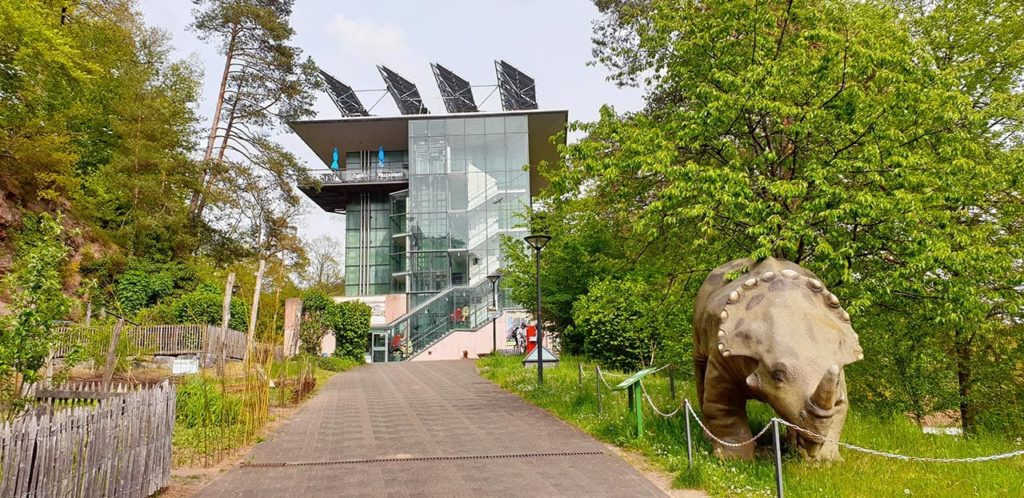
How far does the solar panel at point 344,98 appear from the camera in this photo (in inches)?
1810

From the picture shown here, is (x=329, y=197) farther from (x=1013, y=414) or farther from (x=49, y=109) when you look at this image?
→ (x=1013, y=414)

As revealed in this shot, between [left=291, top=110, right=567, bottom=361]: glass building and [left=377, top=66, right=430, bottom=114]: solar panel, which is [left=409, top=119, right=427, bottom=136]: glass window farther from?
[left=377, top=66, right=430, bottom=114]: solar panel

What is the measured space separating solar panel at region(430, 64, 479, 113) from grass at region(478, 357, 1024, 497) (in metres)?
35.9

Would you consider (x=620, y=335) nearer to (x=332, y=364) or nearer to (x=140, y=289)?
(x=332, y=364)

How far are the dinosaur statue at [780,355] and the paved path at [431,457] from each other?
141 cm

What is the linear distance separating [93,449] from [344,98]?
4455cm

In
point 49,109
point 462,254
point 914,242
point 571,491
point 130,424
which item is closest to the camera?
point 130,424

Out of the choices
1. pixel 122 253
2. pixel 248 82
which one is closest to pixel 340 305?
pixel 122 253

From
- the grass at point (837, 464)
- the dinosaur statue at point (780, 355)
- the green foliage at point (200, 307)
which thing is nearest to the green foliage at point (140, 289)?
the green foliage at point (200, 307)

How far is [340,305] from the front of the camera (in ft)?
97.5

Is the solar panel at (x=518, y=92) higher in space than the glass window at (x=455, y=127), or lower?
higher

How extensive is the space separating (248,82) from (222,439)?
87.9 ft

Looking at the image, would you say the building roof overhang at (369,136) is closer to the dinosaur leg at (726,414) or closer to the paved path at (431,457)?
the paved path at (431,457)

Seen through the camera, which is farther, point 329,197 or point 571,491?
point 329,197
